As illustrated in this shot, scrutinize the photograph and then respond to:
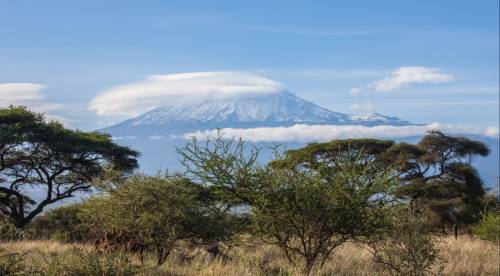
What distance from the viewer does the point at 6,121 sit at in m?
28.3

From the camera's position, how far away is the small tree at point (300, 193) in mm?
10734

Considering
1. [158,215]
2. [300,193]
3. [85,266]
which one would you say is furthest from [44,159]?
[85,266]

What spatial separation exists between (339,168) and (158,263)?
380cm

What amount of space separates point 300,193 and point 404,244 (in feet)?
7.40

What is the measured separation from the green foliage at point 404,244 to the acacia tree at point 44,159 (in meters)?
19.3

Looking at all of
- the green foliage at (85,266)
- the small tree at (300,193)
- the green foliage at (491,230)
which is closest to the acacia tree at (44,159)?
the green foliage at (491,230)

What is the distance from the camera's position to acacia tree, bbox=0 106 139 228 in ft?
93.2

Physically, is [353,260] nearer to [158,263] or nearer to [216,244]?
[216,244]

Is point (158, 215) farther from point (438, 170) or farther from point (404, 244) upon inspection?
point (438, 170)

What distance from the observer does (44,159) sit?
2936 centimetres

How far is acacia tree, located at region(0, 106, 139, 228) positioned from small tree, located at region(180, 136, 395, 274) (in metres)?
18.3

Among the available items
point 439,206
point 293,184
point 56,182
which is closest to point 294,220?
point 293,184

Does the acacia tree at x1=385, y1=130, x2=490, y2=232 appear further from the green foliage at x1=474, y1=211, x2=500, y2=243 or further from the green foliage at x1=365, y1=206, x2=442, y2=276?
the green foliage at x1=365, y1=206, x2=442, y2=276

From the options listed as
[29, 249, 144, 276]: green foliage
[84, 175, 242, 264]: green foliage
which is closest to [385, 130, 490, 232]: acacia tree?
[84, 175, 242, 264]: green foliage
